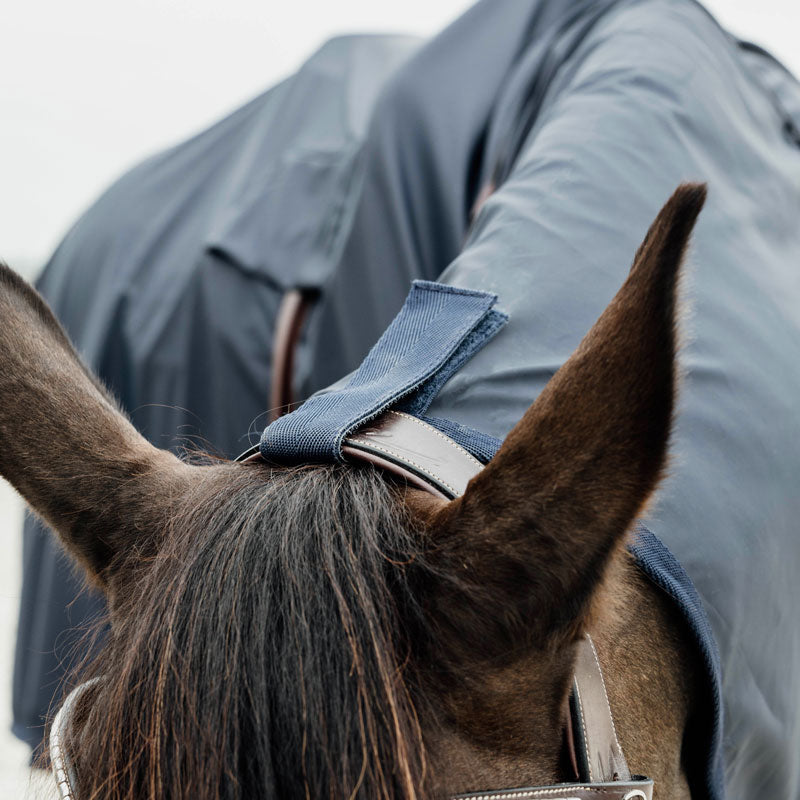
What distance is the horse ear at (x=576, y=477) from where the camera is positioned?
20.7 inches

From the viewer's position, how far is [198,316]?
6.15 feet

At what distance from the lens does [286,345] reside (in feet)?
5.79

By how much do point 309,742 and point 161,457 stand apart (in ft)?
1.16

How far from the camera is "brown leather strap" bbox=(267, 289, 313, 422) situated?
5.78ft

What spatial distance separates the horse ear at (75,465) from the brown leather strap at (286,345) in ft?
3.09

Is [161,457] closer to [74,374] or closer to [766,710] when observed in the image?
[74,374]

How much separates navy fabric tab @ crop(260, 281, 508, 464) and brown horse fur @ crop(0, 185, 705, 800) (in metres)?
0.03

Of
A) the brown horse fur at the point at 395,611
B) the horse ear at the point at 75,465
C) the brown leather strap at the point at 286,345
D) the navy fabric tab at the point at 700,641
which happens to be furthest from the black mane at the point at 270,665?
the brown leather strap at the point at 286,345

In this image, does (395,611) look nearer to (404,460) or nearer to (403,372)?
(404,460)

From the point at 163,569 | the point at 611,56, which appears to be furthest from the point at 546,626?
the point at 611,56

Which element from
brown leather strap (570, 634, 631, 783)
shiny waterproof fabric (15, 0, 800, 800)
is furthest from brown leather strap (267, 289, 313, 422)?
brown leather strap (570, 634, 631, 783)

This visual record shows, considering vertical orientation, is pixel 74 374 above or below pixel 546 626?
above

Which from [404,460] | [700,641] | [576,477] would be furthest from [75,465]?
[700,641]

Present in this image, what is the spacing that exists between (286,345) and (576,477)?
1.28 m
